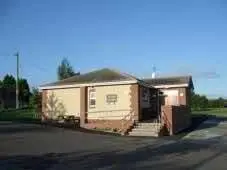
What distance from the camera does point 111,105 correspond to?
31.6 m

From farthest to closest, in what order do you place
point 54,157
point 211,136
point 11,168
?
point 211,136
point 54,157
point 11,168

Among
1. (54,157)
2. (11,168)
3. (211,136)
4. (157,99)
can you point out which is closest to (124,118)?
(211,136)

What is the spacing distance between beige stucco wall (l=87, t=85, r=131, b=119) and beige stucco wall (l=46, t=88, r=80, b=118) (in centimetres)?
144

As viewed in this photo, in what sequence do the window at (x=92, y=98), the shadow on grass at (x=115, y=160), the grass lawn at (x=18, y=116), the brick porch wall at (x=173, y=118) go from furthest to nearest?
the grass lawn at (x=18, y=116) → the window at (x=92, y=98) → the brick porch wall at (x=173, y=118) → the shadow on grass at (x=115, y=160)

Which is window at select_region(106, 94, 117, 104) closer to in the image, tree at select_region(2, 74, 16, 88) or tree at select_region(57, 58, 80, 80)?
tree at select_region(57, 58, 80, 80)

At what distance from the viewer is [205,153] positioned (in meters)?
18.5

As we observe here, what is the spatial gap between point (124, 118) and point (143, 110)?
9.20 ft

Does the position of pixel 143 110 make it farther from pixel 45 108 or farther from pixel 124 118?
pixel 45 108

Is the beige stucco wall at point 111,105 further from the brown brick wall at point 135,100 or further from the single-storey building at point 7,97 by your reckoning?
the single-storey building at point 7,97

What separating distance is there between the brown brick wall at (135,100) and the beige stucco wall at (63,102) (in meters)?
4.75

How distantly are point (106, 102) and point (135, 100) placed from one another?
2537 millimetres

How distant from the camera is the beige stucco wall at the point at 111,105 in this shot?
31.0 m

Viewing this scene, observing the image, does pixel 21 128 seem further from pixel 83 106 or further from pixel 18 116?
pixel 18 116

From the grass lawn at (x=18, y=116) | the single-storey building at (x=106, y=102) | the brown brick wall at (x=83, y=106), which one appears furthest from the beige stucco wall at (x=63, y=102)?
the grass lawn at (x=18, y=116)
